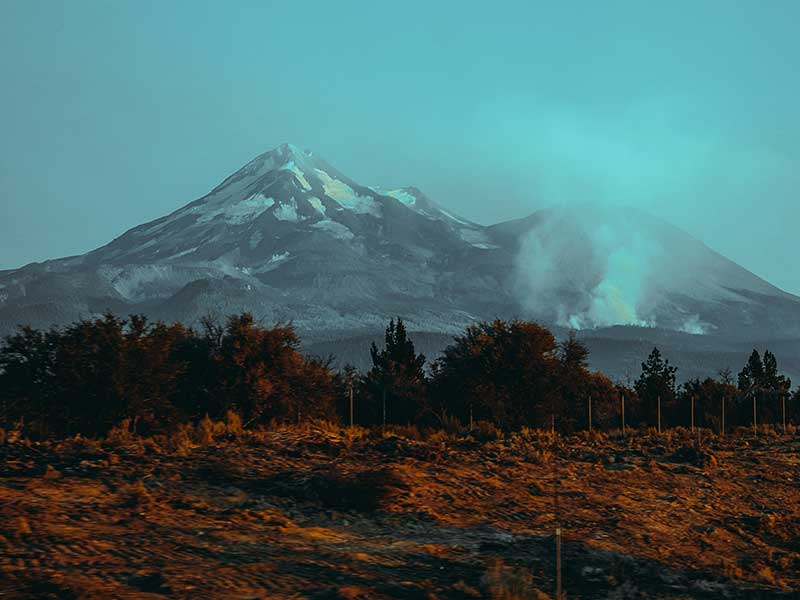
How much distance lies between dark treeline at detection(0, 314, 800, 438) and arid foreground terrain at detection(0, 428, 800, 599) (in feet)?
17.6

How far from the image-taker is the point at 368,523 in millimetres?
13469

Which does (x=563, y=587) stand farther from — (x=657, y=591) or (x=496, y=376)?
(x=496, y=376)

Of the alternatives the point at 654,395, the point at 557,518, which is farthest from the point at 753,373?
the point at 557,518

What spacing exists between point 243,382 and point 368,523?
14.9m

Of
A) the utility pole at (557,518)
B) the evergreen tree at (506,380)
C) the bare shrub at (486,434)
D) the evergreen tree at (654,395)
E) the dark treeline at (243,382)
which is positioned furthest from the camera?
the evergreen tree at (654,395)

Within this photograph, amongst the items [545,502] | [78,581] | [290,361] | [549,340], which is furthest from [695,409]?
[78,581]

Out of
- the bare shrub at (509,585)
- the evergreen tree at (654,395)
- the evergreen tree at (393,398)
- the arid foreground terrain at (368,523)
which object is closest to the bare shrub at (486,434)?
the arid foreground terrain at (368,523)

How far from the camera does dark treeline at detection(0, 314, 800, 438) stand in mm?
23969

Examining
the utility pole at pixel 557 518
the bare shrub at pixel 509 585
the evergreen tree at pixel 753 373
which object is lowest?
the bare shrub at pixel 509 585

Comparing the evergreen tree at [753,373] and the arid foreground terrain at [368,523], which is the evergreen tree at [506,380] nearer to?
the arid foreground terrain at [368,523]

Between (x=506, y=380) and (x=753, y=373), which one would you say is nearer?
(x=506, y=380)

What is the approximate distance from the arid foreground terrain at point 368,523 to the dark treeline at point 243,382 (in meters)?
5.35

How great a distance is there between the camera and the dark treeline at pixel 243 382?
23969 millimetres

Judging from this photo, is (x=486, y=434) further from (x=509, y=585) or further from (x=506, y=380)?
(x=509, y=585)
